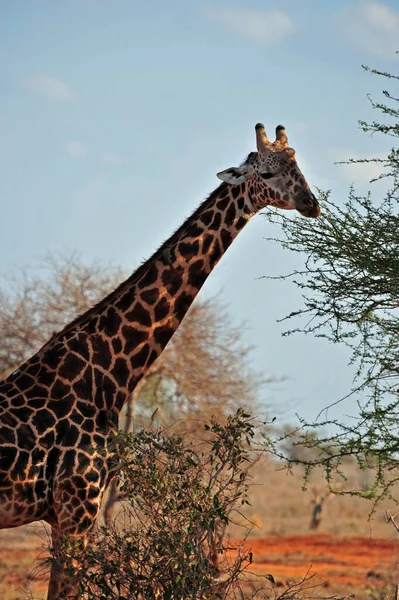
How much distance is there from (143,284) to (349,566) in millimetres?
11394

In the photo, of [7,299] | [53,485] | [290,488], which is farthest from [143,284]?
[290,488]

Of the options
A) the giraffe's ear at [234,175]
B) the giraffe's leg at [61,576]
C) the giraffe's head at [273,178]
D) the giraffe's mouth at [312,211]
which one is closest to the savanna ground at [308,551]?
the giraffe's leg at [61,576]

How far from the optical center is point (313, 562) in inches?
704

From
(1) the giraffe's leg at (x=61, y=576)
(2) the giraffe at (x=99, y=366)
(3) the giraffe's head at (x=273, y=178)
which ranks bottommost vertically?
(1) the giraffe's leg at (x=61, y=576)

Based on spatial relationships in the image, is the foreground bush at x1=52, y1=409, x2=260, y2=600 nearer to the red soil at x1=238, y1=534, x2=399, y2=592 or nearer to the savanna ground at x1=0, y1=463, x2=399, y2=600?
the savanna ground at x1=0, y1=463, x2=399, y2=600

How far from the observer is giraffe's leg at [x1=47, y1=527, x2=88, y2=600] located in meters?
6.25

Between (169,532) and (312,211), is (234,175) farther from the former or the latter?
(169,532)

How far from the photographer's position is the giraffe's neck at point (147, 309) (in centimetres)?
714

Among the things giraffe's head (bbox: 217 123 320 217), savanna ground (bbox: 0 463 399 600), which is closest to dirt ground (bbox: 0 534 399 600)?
savanna ground (bbox: 0 463 399 600)

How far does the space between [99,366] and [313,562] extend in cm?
1184

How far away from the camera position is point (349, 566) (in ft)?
57.0

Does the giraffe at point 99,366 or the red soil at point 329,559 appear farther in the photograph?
the red soil at point 329,559

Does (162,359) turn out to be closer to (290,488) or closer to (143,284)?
(143,284)

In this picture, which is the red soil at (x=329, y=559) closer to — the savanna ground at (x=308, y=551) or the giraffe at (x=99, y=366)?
the savanna ground at (x=308, y=551)
